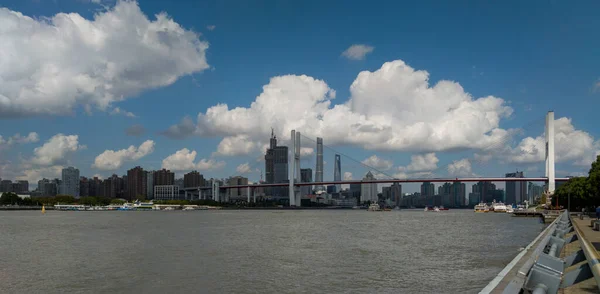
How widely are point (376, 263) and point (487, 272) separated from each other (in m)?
3.71

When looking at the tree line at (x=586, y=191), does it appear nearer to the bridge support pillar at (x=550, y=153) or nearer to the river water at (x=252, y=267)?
the bridge support pillar at (x=550, y=153)

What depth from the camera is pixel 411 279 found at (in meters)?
14.4

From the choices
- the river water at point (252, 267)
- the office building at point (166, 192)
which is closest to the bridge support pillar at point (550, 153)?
the river water at point (252, 267)

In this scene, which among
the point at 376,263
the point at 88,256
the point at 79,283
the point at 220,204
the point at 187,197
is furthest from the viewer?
the point at 187,197

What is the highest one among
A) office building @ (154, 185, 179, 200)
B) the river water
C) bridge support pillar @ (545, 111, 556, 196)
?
bridge support pillar @ (545, 111, 556, 196)

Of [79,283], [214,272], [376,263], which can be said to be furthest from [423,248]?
[79,283]

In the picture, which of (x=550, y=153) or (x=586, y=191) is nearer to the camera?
(x=586, y=191)

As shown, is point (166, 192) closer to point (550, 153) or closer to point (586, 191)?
point (550, 153)

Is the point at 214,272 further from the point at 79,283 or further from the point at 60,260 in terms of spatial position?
the point at 60,260

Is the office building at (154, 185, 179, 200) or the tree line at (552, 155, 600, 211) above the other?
the tree line at (552, 155, 600, 211)

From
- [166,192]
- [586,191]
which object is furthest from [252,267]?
[166,192]

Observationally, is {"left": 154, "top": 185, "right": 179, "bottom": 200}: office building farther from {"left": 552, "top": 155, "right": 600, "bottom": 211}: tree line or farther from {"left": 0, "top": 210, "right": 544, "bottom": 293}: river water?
{"left": 0, "top": 210, "right": 544, "bottom": 293}: river water

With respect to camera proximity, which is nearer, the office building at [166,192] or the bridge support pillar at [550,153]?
the bridge support pillar at [550,153]

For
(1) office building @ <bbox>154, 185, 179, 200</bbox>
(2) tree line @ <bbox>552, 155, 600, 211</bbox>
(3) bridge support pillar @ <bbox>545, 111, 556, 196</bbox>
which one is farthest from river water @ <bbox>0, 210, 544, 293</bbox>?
(1) office building @ <bbox>154, 185, 179, 200</bbox>
